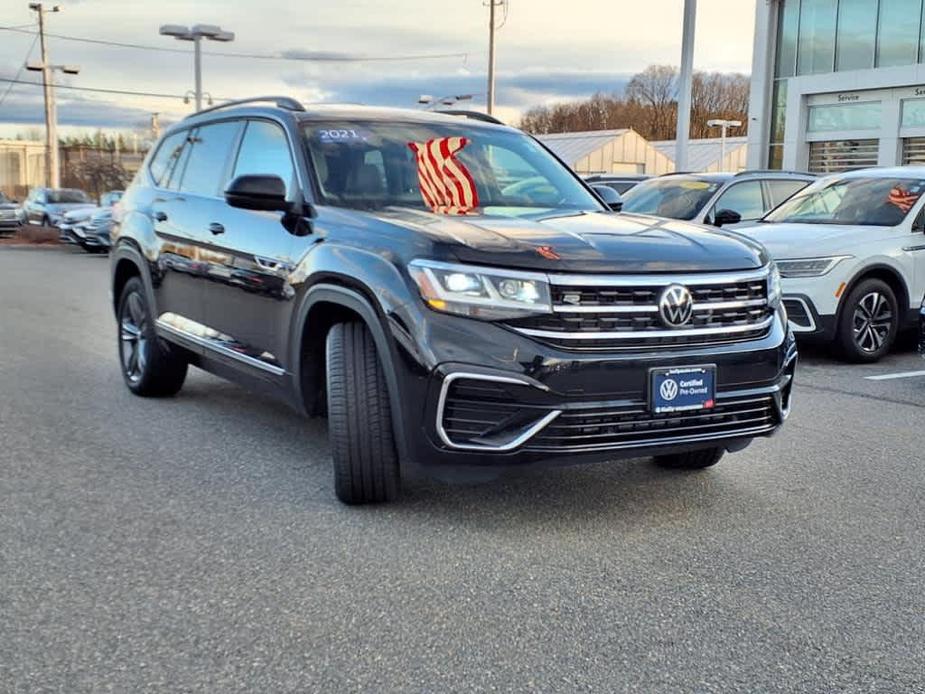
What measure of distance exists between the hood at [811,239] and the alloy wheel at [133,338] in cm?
476

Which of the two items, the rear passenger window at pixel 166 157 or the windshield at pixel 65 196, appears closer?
the rear passenger window at pixel 166 157

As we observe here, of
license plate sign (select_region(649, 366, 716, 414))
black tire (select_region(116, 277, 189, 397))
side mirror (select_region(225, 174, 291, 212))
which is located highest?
side mirror (select_region(225, 174, 291, 212))

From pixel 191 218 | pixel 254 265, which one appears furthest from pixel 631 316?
pixel 191 218

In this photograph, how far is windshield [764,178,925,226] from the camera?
9383 millimetres

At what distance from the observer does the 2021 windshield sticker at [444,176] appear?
5168 mm

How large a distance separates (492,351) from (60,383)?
→ 4.67 metres

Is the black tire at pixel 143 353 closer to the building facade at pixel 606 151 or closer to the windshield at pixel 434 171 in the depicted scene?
the windshield at pixel 434 171

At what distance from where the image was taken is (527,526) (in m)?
4.34

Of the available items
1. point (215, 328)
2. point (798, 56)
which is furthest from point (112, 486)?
point (798, 56)

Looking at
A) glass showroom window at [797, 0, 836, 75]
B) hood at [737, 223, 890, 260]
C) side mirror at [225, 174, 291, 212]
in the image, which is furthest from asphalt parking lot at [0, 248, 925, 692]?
glass showroom window at [797, 0, 836, 75]

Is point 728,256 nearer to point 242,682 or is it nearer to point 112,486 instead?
point 242,682

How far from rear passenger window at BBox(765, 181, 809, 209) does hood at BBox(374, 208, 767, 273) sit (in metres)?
7.94

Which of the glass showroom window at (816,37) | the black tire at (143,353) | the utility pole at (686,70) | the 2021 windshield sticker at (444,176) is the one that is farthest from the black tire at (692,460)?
the glass showroom window at (816,37)

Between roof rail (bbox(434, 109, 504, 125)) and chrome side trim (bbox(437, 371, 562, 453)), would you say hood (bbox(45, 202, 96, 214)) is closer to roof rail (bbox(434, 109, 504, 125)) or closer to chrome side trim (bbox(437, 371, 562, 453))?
roof rail (bbox(434, 109, 504, 125))
